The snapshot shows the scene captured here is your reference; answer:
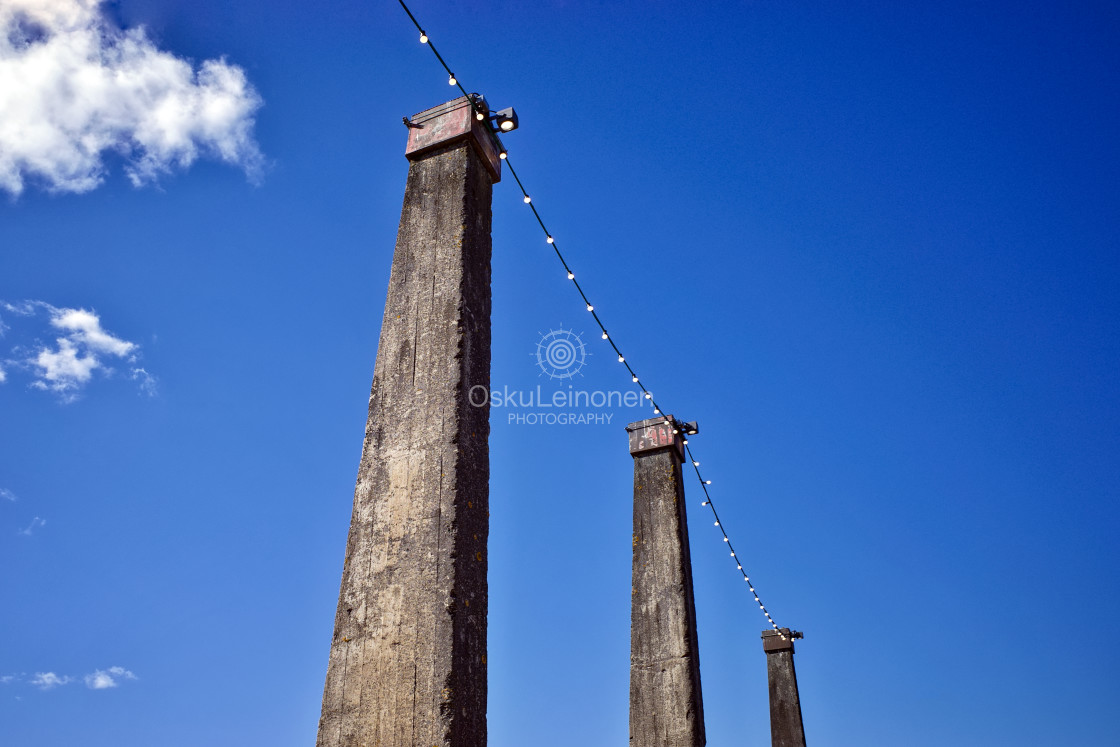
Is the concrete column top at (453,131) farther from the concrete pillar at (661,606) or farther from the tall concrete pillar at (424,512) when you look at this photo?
the concrete pillar at (661,606)

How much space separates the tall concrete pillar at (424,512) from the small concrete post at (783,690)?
8.88 meters

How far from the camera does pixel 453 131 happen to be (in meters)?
3.16

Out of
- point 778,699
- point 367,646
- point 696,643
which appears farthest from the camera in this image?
point 778,699

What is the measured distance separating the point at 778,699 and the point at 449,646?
9335 millimetres

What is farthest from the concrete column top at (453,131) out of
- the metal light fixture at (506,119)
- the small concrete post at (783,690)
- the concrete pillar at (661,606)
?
the small concrete post at (783,690)

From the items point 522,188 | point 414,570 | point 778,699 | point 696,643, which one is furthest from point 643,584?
point 778,699

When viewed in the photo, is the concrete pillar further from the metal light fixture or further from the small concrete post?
the small concrete post

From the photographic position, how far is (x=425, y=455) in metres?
2.45

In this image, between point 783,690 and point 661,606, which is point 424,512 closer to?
point 661,606

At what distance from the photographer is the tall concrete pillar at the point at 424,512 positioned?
214 cm

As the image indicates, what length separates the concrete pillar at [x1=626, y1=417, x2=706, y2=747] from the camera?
4.73 meters

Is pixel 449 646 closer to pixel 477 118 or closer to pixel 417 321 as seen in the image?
pixel 417 321

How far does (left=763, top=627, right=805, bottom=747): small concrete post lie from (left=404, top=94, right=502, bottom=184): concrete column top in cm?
911

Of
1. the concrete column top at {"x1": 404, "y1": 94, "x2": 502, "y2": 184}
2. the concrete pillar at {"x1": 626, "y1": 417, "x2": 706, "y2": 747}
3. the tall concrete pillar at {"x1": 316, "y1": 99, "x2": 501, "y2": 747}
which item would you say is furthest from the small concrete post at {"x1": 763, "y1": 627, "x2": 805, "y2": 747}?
the concrete column top at {"x1": 404, "y1": 94, "x2": 502, "y2": 184}
